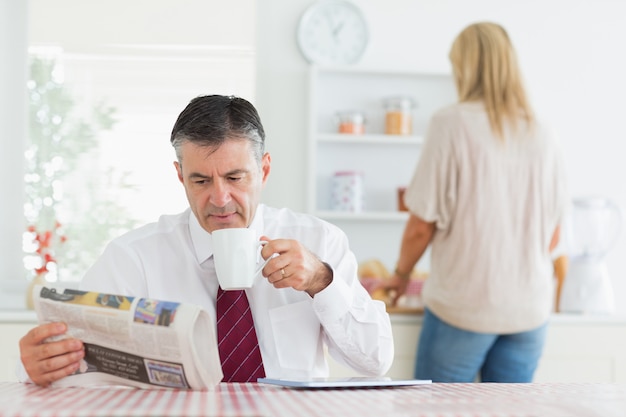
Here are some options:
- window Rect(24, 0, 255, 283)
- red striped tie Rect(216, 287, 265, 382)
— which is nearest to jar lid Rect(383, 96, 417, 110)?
window Rect(24, 0, 255, 283)

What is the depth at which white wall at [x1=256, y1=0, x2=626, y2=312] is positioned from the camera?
10.5 feet

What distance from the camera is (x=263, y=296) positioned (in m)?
1.55

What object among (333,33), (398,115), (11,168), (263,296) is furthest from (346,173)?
(263,296)

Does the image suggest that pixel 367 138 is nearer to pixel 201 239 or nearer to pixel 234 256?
pixel 201 239

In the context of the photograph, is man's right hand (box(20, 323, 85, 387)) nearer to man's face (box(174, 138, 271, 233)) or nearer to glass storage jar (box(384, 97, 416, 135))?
man's face (box(174, 138, 271, 233))

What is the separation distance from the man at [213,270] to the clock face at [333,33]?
1679 mm

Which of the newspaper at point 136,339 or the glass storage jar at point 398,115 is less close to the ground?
the glass storage jar at point 398,115

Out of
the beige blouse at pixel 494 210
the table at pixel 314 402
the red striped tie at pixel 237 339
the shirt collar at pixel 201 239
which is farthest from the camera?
the beige blouse at pixel 494 210

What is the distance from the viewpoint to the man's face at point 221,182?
1.49 m

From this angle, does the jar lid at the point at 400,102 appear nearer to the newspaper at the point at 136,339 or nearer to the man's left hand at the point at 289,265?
the man's left hand at the point at 289,265

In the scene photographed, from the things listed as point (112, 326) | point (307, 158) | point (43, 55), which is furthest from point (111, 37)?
point (112, 326)

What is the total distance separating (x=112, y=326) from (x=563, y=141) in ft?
8.30

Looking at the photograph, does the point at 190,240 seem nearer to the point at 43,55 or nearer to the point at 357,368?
the point at 357,368

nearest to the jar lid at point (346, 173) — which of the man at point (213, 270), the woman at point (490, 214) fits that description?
the woman at point (490, 214)
